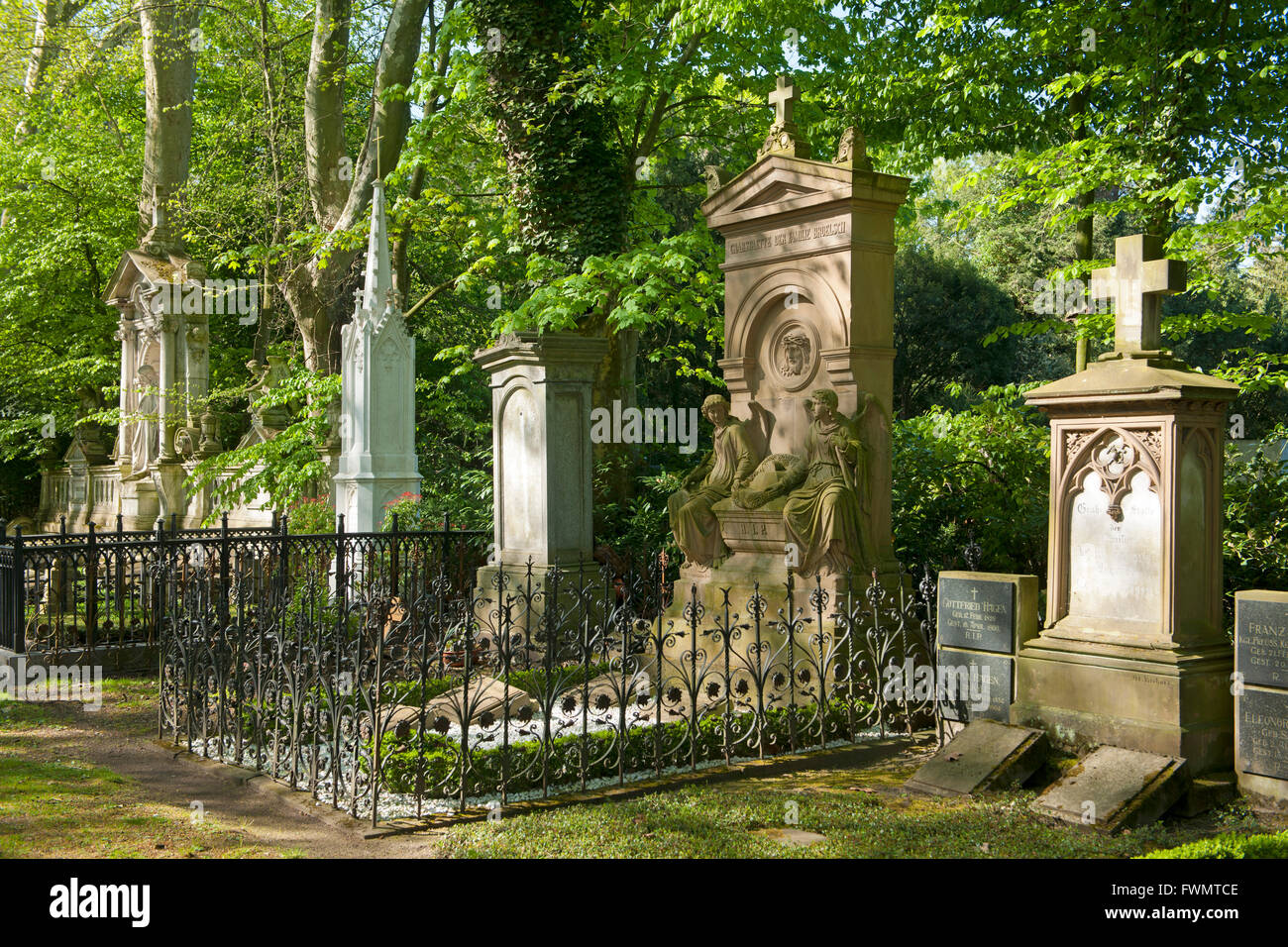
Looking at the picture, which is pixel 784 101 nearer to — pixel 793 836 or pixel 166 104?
pixel 793 836

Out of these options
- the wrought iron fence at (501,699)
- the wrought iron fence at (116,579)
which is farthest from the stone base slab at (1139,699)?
the wrought iron fence at (116,579)

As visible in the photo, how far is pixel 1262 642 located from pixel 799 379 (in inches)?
172

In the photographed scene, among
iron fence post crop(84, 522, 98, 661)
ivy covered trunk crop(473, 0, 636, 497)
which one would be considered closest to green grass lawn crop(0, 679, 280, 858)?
iron fence post crop(84, 522, 98, 661)

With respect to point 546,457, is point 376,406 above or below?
above

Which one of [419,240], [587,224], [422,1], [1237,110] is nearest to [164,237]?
[419,240]

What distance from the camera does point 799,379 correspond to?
9195mm

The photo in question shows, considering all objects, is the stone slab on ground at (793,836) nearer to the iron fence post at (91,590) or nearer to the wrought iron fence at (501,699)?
the wrought iron fence at (501,699)

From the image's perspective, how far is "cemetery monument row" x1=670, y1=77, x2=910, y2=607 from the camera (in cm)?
852

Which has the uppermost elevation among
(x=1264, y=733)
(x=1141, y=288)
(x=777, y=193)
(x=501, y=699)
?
(x=777, y=193)

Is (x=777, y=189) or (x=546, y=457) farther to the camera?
(x=546, y=457)

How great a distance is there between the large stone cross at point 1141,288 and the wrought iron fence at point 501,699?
2.43 m

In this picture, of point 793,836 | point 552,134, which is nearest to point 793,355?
point 793,836

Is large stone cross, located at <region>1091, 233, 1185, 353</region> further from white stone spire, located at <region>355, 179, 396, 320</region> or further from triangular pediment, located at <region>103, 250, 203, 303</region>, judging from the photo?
triangular pediment, located at <region>103, 250, 203, 303</region>

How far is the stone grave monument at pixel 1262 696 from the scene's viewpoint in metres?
5.62
